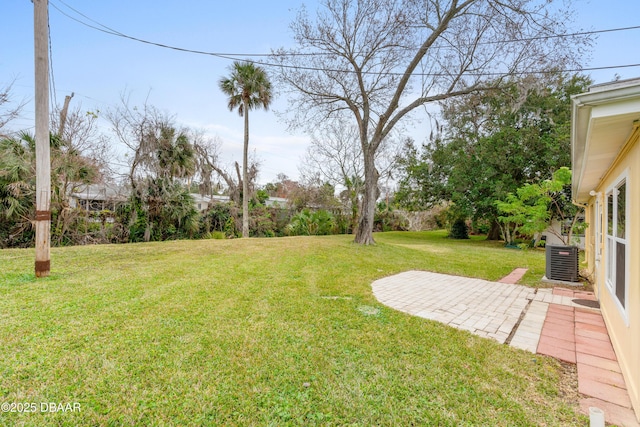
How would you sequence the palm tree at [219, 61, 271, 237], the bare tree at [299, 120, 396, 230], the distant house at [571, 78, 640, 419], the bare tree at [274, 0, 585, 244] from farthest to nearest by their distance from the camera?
the bare tree at [299, 120, 396, 230]
the palm tree at [219, 61, 271, 237]
the bare tree at [274, 0, 585, 244]
the distant house at [571, 78, 640, 419]

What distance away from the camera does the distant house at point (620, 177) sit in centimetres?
175

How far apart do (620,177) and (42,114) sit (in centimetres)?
779

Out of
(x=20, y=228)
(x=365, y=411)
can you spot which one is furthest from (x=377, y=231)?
(x=365, y=411)

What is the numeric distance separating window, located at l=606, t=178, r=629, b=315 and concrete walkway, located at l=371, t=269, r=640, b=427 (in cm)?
58

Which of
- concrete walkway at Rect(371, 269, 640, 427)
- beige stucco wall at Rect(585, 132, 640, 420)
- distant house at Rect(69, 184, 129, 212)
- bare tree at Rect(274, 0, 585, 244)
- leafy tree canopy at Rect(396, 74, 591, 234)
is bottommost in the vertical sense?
concrete walkway at Rect(371, 269, 640, 427)

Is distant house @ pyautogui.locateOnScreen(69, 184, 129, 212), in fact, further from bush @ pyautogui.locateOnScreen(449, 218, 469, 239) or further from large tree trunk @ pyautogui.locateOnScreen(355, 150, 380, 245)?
bush @ pyautogui.locateOnScreen(449, 218, 469, 239)

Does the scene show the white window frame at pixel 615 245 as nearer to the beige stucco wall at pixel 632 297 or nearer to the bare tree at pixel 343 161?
the beige stucco wall at pixel 632 297

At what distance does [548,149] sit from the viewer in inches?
492

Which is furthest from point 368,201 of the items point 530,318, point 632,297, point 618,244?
point 632,297

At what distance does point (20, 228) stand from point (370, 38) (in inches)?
503

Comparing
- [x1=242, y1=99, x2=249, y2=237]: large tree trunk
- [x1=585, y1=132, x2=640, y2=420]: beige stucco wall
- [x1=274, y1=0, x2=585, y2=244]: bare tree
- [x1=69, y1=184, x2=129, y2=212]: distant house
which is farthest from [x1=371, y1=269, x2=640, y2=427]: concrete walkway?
[x1=69, y1=184, x2=129, y2=212]: distant house

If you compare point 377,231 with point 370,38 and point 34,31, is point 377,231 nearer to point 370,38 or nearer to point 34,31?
point 370,38

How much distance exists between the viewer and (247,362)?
2.48 m

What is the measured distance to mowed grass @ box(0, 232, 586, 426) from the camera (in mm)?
1906
